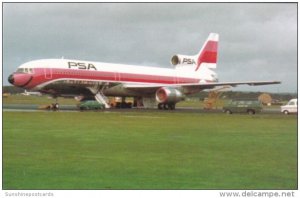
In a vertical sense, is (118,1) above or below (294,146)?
above

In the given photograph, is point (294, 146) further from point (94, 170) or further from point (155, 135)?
point (94, 170)

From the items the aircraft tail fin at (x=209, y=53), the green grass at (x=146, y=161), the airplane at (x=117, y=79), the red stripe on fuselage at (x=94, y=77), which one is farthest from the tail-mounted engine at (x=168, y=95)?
the green grass at (x=146, y=161)

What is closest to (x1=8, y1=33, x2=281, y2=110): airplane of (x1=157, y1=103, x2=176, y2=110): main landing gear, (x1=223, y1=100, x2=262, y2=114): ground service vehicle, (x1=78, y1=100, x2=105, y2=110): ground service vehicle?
(x1=157, y1=103, x2=176, y2=110): main landing gear

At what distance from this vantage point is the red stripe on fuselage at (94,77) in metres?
29.9

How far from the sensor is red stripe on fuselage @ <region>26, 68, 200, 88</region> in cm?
2986

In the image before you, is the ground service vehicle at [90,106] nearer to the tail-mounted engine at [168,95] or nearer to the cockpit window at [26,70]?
the cockpit window at [26,70]

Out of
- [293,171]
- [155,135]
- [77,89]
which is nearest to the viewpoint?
[293,171]

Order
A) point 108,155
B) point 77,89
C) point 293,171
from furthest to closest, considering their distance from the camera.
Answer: point 77,89
point 108,155
point 293,171

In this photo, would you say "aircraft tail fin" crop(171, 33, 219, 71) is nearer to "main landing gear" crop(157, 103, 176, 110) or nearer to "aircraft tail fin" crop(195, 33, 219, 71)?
"aircraft tail fin" crop(195, 33, 219, 71)

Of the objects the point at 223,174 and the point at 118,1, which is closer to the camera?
the point at 223,174

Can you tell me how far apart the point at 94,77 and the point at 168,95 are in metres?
4.39
